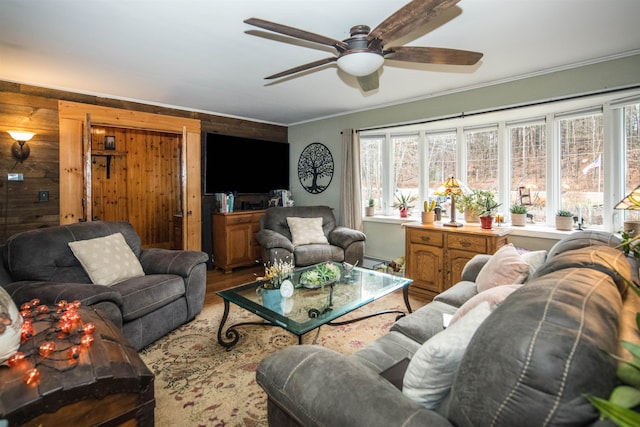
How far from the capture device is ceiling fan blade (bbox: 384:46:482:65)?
1914 millimetres

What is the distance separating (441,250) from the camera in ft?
11.6

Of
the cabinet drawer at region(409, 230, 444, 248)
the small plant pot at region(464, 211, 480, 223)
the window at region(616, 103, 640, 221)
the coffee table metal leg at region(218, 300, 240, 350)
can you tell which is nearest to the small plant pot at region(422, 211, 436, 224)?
the cabinet drawer at region(409, 230, 444, 248)

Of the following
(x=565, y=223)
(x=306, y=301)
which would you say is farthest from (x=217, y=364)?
(x=565, y=223)

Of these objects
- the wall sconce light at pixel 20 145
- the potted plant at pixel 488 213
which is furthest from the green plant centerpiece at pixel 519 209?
the wall sconce light at pixel 20 145

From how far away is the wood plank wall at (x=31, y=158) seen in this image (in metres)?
3.44

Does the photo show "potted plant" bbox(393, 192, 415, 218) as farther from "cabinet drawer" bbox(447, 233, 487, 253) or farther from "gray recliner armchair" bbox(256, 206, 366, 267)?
"cabinet drawer" bbox(447, 233, 487, 253)

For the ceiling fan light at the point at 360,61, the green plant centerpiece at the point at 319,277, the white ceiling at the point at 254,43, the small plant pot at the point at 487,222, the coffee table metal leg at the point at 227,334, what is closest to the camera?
the ceiling fan light at the point at 360,61

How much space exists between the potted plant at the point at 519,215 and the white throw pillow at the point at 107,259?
153 inches

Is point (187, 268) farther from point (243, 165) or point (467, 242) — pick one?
point (467, 242)

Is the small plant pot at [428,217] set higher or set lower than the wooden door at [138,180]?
lower

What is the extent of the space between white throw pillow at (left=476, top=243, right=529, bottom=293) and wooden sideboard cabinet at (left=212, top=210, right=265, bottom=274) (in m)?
3.50

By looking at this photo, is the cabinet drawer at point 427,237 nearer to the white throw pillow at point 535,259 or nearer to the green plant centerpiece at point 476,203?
the green plant centerpiece at point 476,203

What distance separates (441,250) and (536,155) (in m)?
1.51

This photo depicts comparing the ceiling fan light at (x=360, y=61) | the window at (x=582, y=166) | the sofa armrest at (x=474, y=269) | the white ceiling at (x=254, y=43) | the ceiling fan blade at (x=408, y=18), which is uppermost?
the white ceiling at (x=254, y=43)
